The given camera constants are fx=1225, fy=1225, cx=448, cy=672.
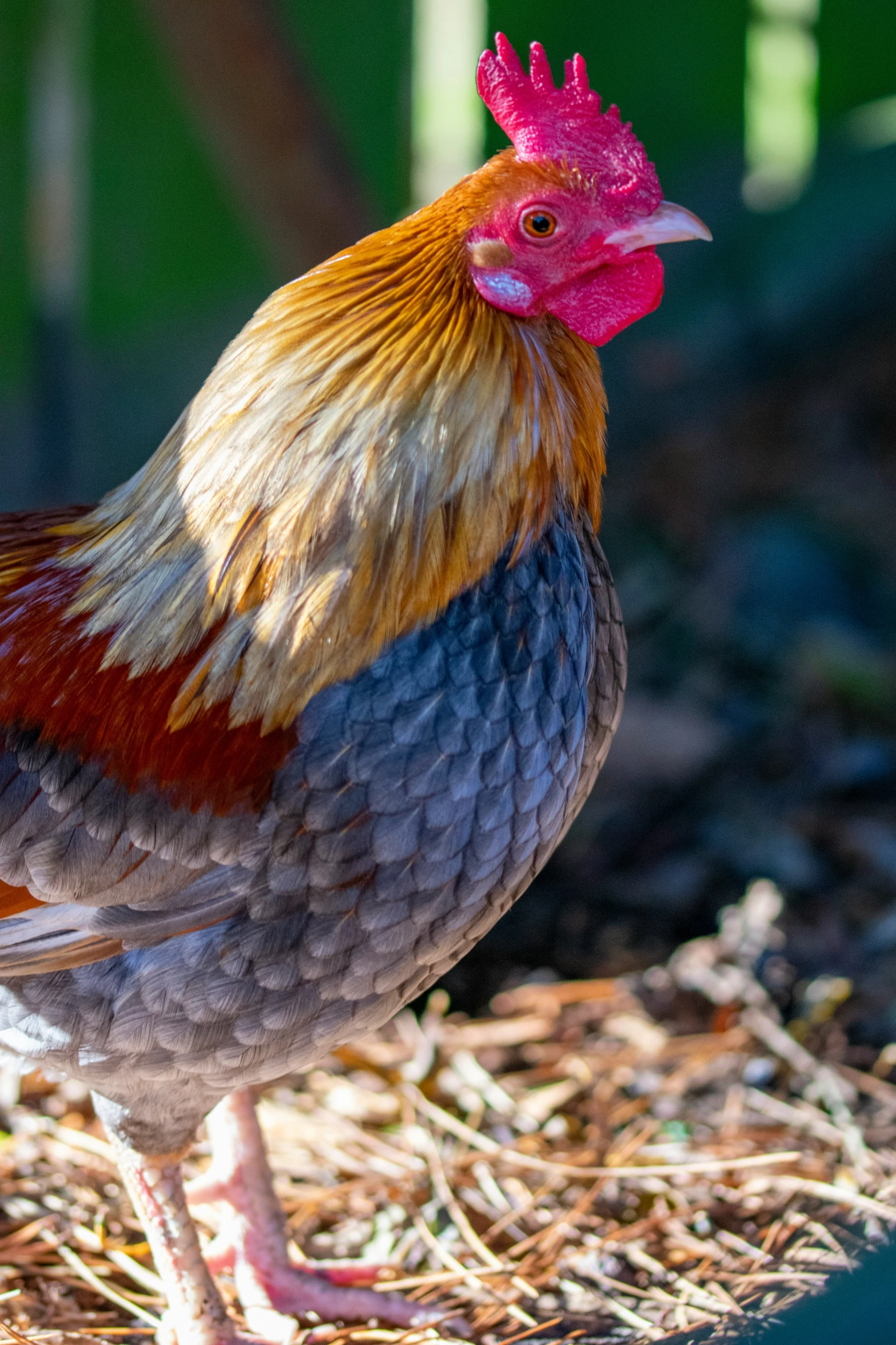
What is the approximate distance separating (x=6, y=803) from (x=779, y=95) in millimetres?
7239

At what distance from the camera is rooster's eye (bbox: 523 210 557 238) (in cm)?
188

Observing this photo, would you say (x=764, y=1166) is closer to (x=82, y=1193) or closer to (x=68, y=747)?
(x=82, y=1193)

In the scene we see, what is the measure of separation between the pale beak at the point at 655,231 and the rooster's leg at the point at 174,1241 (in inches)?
64.9

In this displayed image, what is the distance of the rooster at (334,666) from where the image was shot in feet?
5.88

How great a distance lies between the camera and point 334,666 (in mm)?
1817

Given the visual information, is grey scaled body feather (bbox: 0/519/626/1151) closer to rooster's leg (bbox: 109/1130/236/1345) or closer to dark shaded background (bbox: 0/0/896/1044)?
rooster's leg (bbox: 109/1130/236/1345)

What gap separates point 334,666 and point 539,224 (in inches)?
29.6

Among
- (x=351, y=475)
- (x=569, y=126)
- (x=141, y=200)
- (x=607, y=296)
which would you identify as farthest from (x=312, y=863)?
(x=141, y=200)

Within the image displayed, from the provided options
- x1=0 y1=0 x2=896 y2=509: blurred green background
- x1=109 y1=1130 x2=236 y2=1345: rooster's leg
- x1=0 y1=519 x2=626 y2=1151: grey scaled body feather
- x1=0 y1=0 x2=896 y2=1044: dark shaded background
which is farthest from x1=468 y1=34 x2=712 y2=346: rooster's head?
x1=0 y1=0 x2=896 y2=509: blurred green background

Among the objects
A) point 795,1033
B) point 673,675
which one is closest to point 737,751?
point 673,675

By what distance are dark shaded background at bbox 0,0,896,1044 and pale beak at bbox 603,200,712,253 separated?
79.2 inches

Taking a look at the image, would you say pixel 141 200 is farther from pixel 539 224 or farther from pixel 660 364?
pixel 539 224

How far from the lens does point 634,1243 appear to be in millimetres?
2459

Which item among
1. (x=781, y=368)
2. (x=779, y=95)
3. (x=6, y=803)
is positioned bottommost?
(x=6, y=803)
